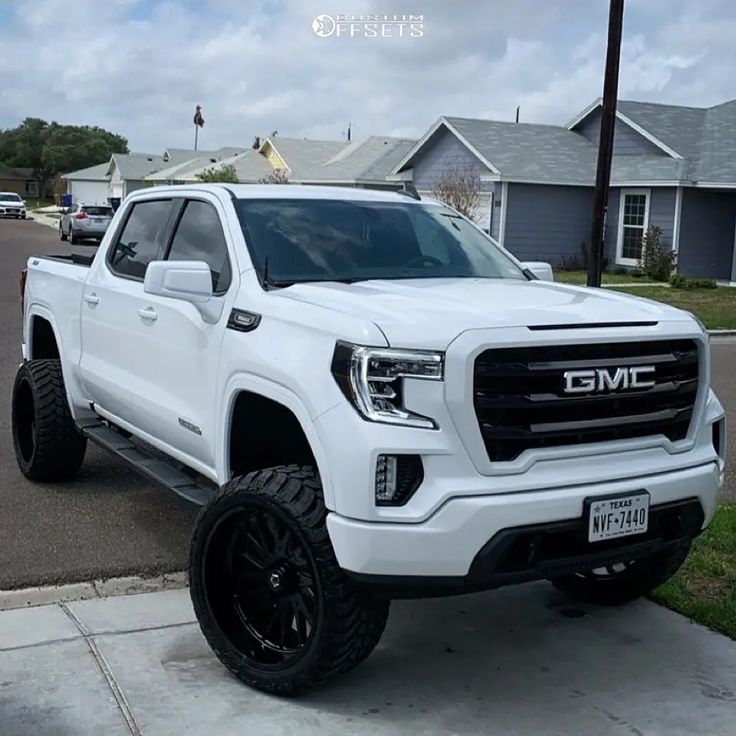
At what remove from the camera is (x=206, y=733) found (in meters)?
3.77

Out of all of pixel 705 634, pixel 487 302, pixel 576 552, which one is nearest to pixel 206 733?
pixel 576 552

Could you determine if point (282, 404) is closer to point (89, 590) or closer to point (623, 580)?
point (89, 590)

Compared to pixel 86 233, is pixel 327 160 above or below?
above

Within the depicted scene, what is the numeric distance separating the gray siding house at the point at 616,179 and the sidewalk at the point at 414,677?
75.4 ft

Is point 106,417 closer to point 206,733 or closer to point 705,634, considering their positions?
point 206,733

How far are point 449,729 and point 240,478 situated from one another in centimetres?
124

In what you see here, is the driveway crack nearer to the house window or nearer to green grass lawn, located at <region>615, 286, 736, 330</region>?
green grass lawn, located at <region>615, 286, 736, 330</region>

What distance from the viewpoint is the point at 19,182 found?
407 ft

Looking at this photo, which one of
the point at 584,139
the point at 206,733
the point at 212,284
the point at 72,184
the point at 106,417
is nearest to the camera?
the point at 206,733

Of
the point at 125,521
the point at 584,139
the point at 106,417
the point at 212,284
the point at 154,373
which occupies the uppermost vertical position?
the point at 584,139

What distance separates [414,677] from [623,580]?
1.31 m

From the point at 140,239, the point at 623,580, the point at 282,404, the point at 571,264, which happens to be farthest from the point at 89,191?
the point at 282,404

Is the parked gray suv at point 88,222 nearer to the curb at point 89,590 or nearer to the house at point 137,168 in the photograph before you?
the house at point 137,168

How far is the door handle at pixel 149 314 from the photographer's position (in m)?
5.22
